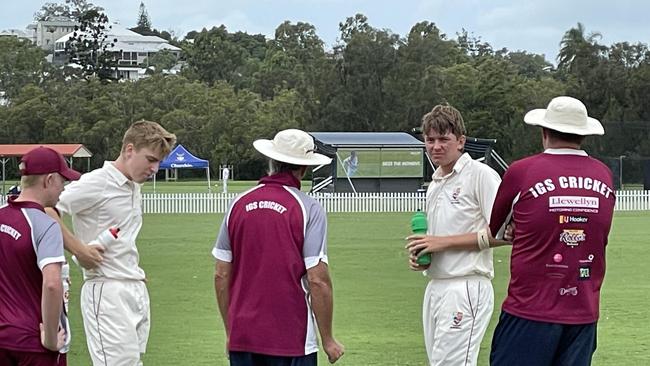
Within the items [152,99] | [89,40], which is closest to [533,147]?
[152,99]

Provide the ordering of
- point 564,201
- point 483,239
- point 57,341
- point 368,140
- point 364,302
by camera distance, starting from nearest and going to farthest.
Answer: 1. point 57,341
2. point 564,201
3. point 483,239
4. point 364,302
5. point 368,140

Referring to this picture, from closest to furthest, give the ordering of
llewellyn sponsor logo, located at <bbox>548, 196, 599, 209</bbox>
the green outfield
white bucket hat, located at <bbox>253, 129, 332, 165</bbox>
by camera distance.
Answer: llewellyn sponsor logo, located at <bbox>548, 196, 599, 209</bbox> → white bucket hat, located at <bbox>253, 129, 332, 165</bbox> → the green outfield

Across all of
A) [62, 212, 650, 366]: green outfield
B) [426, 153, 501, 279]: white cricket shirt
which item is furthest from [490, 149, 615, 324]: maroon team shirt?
[62, 212, 650, 366]: green outfield

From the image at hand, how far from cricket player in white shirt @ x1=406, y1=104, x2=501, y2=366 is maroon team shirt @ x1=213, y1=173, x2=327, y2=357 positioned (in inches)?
46.2

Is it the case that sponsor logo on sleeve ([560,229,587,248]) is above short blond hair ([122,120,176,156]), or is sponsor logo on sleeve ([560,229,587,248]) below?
below

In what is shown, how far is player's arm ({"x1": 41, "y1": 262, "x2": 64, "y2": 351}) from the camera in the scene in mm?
5363

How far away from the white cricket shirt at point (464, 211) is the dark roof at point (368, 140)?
41.3 m

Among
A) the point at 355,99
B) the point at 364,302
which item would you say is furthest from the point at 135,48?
the point at 364,302

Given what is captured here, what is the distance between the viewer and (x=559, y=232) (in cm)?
564

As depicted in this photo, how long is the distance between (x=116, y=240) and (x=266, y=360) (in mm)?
1588

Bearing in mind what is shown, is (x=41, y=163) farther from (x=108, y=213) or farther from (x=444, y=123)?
(x=444, y=123)

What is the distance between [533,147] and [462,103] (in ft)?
28.5

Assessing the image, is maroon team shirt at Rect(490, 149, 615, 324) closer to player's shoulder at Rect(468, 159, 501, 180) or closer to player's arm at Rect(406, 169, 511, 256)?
player's arm at Rect(406, 169, 511, 256)

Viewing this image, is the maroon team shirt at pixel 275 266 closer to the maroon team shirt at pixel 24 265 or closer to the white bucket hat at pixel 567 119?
the maroon team shirt at pixel 24 265
